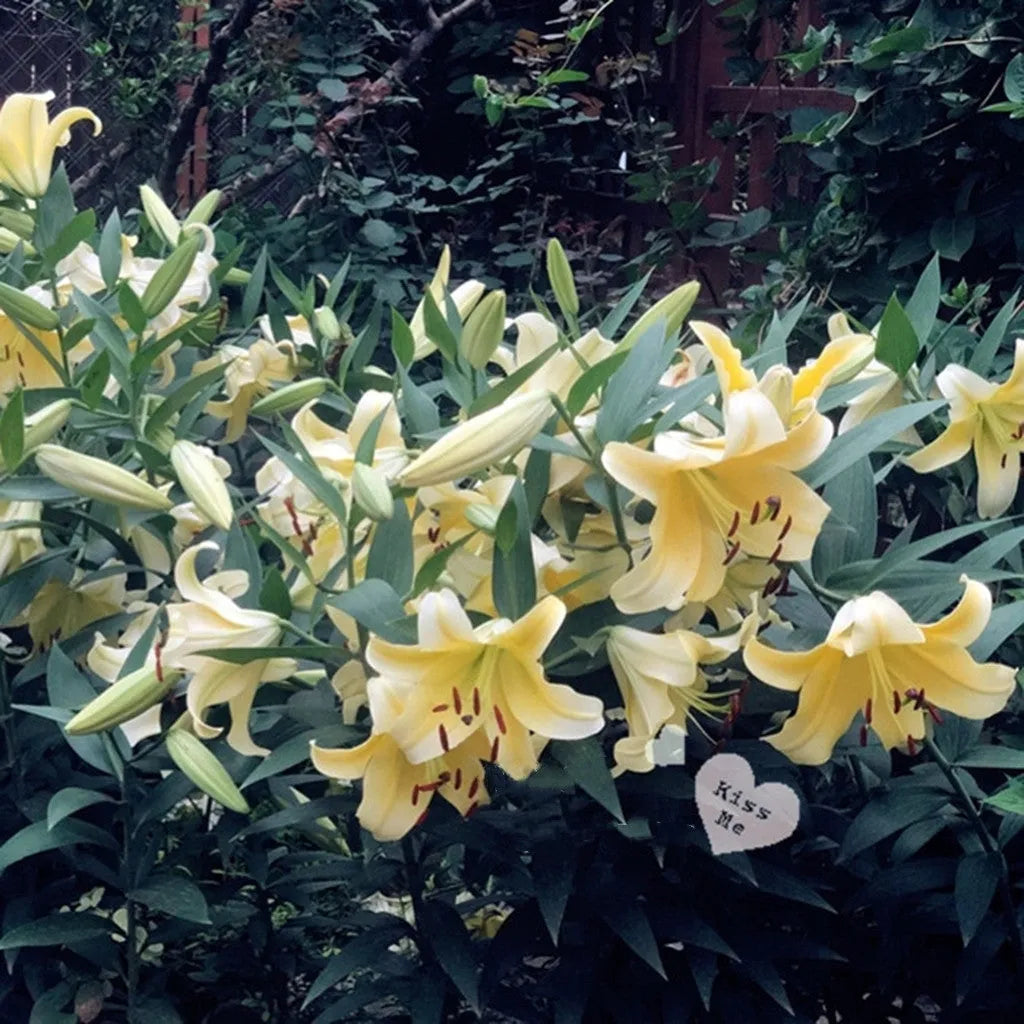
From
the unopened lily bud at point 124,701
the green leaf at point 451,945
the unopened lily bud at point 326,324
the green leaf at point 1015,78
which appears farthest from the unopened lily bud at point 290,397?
the green leaf at point 1015,78

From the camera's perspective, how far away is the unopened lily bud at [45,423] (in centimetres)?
97

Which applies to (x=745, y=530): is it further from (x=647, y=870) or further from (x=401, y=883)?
(x=401, y=883)

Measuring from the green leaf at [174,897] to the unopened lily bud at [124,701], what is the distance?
229 mm

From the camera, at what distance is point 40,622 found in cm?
115

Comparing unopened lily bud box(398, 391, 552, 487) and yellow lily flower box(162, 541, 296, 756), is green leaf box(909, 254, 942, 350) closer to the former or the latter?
unopened lily bud box(398, 391, 552, 487)

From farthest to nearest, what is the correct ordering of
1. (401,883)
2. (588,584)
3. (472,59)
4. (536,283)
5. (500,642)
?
(472,59) < (536,283) < (401,883) < (588,584) < (500,642)

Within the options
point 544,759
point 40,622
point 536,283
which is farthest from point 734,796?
point 536,283

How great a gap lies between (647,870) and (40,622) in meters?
0.53

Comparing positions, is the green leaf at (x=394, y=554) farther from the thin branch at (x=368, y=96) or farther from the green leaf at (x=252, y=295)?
the thin branch at (x=368, y=96)

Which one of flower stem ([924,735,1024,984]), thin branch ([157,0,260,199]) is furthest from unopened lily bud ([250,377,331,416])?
thin branch ([157,0,260,199])

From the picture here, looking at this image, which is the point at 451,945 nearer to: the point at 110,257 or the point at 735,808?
the point at 735,808

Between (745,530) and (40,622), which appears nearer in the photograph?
(745,530)

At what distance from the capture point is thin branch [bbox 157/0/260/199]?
124 inches

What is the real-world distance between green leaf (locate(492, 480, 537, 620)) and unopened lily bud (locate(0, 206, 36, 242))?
0.69 meters
